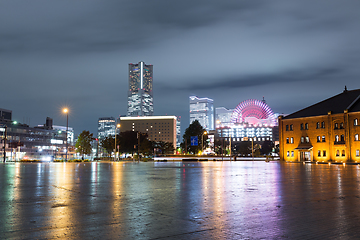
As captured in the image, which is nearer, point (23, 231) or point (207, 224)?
point (23, 231)

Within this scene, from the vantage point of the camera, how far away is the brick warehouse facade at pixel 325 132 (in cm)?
6831

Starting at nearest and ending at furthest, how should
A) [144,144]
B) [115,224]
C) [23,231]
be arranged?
[23,231] < [115,224] < [144,144]

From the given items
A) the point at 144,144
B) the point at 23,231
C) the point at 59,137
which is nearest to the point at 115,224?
the point at 23,231

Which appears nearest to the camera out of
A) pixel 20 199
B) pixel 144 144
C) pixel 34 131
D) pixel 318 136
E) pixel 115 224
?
pixel 115 224

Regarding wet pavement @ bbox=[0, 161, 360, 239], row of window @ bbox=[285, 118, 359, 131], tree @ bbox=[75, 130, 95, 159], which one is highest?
row of window @ bbox=[285, 118, 359, 131]

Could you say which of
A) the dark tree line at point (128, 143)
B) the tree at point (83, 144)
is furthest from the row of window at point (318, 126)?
the tree at point (83, 144)

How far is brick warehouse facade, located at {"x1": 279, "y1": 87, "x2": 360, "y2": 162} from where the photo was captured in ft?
224

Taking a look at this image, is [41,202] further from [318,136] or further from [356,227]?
[318,136]

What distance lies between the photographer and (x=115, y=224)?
261 inches

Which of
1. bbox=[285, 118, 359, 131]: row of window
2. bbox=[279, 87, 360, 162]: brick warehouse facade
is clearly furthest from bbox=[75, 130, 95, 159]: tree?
bbox=[285, 118, 359, 131]: row of window

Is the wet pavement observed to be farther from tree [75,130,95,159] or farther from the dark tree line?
the dark tree line

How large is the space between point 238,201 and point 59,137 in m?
189

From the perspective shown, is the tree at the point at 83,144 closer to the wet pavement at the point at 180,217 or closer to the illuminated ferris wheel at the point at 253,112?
the wet pavement at the point at 180,217

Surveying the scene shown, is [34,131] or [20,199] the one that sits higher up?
[34,131]
